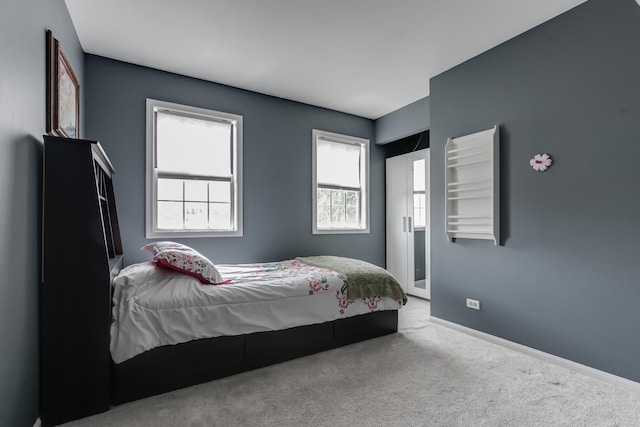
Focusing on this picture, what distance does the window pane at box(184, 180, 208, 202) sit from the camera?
11.8 ft

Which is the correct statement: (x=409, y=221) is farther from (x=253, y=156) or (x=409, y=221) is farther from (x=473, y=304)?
(x=253, y=156)

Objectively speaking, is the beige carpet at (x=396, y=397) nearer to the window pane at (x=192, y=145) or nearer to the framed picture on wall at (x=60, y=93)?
the framed picture on wall at (x=60, y=93)

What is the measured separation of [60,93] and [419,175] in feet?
13.8

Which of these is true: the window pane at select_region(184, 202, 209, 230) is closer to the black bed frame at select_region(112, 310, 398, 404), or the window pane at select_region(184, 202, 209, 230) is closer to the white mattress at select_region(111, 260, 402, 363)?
the white mattress at select_region(111, 260, 402, 363)

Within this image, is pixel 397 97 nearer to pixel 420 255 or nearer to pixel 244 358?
pixel 420 255

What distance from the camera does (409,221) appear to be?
485cm

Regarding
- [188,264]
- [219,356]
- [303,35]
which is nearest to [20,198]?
[188,264]

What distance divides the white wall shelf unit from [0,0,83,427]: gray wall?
3.40 meters

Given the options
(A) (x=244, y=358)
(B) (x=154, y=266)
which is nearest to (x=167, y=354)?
(A) (x=244, y=358)

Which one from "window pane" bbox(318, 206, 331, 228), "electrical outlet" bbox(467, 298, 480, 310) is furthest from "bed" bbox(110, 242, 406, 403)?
"window pane" bbox(318, 206, 331, 228)

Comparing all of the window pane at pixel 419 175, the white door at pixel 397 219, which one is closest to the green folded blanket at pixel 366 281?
the white door at pixel 397 219

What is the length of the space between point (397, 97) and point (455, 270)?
238cm

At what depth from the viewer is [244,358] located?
7.84 ft

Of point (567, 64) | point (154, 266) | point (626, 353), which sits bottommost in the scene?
point (626, 353)
